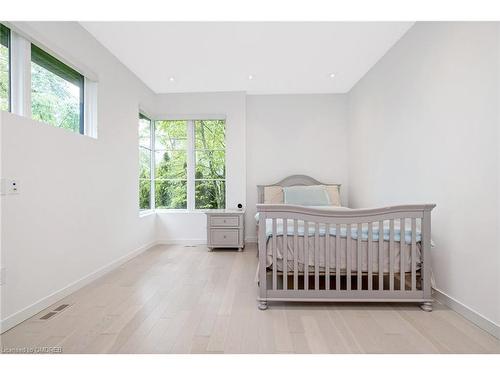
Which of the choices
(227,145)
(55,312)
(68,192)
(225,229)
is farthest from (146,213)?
(55,312)

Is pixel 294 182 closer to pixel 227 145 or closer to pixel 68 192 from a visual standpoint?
pixel 227 145

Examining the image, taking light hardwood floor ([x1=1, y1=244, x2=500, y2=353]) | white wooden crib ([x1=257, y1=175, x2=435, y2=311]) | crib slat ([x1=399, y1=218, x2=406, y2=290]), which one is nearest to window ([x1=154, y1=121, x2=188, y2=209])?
light hardwood floor ([x1=1, y1=244, x2=500, y2=353])

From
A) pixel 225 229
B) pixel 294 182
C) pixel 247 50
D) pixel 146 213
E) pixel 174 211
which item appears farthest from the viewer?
pixel 174 211

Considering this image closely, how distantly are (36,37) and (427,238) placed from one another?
11.0 ft

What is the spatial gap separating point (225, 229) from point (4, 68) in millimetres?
3071

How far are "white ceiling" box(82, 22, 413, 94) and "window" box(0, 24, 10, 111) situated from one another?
850mm

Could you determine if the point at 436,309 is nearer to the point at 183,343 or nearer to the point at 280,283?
the point at 280,283

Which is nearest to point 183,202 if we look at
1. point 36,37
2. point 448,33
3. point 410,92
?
point 36,37

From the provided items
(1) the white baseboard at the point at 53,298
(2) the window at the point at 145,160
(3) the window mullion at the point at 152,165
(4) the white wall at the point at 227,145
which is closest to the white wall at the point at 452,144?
(4) the white wall at the point at 227,145

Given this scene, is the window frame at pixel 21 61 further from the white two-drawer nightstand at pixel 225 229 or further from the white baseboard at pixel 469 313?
the white baseboard at pixel 469 313

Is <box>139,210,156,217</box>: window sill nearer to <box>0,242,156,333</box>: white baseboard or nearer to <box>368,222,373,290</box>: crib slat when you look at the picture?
<box>0,242,156,333</box>: white baseboard

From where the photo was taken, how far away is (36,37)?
87.0 inches

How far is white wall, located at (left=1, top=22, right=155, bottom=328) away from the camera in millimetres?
1972

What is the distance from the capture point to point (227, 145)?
15.6 feet
